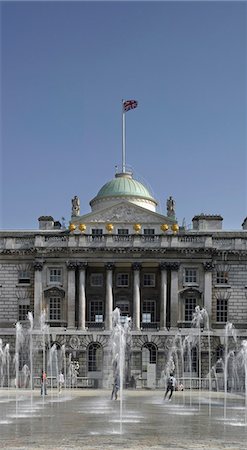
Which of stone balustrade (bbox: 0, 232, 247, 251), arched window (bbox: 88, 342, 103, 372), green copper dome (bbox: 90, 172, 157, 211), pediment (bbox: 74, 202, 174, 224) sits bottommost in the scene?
arched window (bbox: 88, 342, 103, 372)

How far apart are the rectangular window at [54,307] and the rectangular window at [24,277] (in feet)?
9.96

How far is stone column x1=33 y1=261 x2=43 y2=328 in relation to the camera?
6562 cm

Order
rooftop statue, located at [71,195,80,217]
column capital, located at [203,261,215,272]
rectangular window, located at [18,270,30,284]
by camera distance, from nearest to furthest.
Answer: column capital, located at [203,261,215,272]
rectangular window, located at [18,270,30,284]
rooftop statue, located at [71,195,80,217]

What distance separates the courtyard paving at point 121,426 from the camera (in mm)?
20844

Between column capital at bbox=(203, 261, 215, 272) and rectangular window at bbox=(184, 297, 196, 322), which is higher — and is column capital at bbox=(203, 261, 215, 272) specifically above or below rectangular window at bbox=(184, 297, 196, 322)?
above

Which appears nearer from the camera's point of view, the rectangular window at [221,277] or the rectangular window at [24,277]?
the rectangular window at [221,277]

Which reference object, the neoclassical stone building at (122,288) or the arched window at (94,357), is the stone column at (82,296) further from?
the arched window at (94,357)

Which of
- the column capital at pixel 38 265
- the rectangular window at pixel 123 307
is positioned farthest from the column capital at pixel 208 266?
the column capital at pixel 38 265

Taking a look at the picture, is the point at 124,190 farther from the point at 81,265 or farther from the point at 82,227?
the point at 81,265

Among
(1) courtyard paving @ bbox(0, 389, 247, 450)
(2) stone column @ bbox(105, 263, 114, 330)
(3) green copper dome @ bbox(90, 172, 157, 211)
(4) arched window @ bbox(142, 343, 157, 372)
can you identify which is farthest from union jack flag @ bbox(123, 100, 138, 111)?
(1) courtyard paving @ bbox(0, 389, 247, 450)

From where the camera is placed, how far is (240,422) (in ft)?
93.6

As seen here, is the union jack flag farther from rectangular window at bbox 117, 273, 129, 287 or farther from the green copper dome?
rectangular window at bbox 117, 273, 129, 287

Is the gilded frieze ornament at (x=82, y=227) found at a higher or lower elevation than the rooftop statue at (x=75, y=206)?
lower

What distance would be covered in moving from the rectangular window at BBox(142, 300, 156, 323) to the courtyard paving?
2855cm
